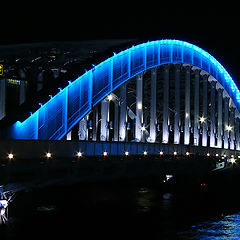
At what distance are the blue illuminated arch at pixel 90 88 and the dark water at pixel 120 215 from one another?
176 inches

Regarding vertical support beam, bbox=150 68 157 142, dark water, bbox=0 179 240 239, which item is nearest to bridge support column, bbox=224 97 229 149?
dark water, bbox=0 179 240 239

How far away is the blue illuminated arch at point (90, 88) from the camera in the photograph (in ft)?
131

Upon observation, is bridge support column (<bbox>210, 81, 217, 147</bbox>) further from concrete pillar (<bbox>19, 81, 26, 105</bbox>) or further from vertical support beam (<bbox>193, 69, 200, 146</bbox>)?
concrete pillar (<bbox>19, 81, 26, 105</bbox>)

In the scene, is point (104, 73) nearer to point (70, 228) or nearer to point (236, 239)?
point (70, 228)

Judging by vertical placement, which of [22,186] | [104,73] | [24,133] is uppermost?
[104,73]

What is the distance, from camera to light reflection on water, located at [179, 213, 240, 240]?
32.1 meters

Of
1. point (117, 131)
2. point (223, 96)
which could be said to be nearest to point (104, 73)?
point (117, 131)

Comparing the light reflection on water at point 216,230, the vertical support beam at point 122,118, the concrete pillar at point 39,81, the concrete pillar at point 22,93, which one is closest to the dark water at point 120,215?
the light reflection on water at point 216,230

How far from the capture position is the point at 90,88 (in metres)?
45.5

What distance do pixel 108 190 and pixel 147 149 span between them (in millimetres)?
10002

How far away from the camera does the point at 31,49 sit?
53.0 metres

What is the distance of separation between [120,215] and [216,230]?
780 cm

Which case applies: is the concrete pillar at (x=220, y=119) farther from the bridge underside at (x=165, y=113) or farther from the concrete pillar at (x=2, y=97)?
the concrete pillar at (x=2, y=97)

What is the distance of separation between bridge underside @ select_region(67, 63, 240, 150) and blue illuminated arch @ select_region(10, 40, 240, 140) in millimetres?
1441
